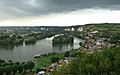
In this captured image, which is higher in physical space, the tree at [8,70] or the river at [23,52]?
the tree at [8,70]

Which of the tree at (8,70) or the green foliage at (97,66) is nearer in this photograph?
the green foliage at (97,66)

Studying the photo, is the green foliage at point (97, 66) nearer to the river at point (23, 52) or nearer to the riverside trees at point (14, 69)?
the riverside trees at point (14, 69)

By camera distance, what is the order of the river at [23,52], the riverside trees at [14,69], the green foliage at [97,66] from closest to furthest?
1. the green foliage at [97,66]
2. the riverside trees at [14,69]
3. the river at [23,52]

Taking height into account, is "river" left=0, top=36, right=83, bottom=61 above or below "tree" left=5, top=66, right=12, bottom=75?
below

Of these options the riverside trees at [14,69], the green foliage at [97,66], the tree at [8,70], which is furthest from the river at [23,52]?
the green foliage at [97,66]

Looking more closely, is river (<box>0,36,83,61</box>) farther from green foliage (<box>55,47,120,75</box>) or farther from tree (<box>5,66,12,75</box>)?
green foliage (<box>55,47,120,75</box>)

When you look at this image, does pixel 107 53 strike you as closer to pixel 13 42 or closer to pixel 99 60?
pixel 99 60

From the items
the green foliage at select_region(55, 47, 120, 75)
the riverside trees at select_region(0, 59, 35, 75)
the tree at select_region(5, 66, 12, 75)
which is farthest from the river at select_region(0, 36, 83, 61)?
the green foliage at select_region(55, 47, 120, 75)

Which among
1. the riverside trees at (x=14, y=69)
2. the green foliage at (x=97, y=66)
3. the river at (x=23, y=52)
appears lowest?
the river at (x=23, y=52)

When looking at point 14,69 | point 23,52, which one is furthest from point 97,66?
point 23,52

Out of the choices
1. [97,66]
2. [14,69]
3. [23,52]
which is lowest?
[23,52]

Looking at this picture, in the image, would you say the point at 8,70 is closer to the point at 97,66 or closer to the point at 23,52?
the point at 97,66
